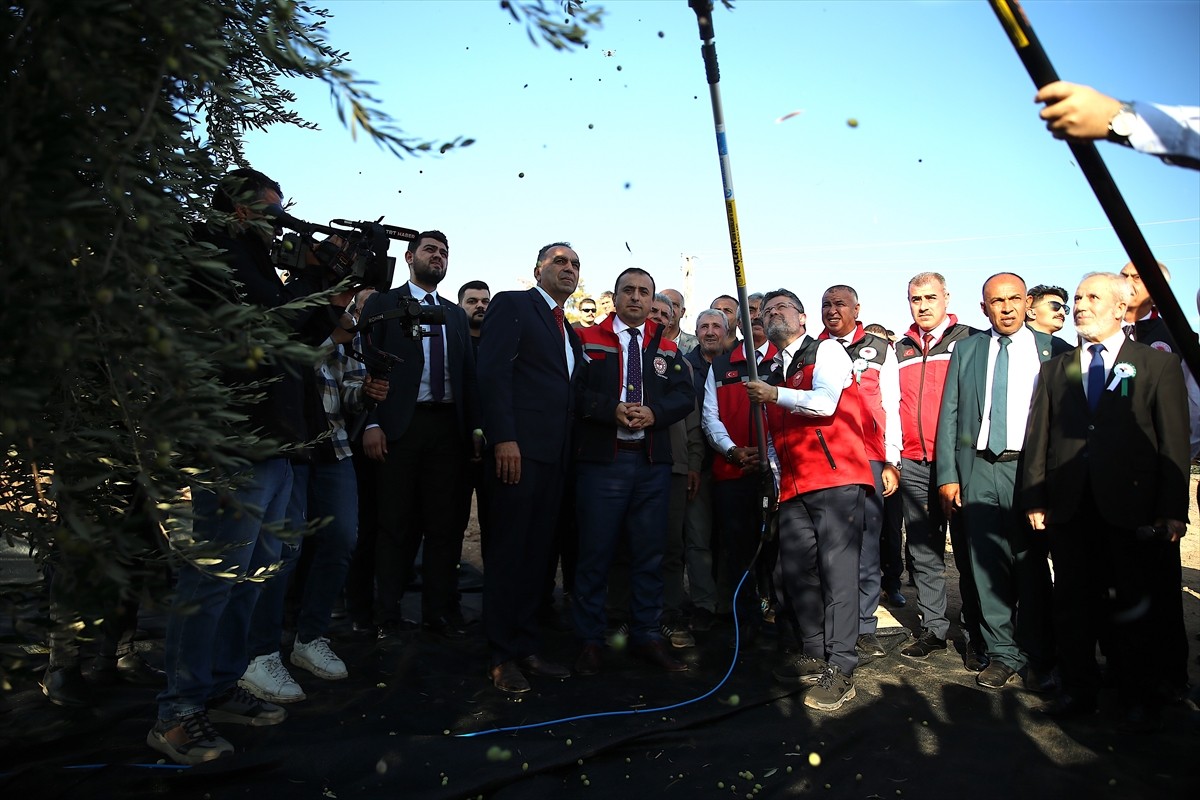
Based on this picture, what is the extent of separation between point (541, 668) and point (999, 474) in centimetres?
281

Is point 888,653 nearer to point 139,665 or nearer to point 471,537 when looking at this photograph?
point 139,665

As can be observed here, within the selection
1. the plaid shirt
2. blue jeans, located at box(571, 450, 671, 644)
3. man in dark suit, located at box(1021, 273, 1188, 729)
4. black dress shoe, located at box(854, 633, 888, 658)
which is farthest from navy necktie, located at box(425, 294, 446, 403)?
man in dark suit, located at box(1021, 273, 1188, 729)

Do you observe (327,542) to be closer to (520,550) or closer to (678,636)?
(520,550)

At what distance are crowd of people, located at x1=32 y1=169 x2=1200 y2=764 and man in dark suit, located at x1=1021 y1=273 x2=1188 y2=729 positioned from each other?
0.04 feet

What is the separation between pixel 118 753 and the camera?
134 inches

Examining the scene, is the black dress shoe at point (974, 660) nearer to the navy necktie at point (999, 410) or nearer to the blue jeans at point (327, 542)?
the navy necktie at point (999, 410)

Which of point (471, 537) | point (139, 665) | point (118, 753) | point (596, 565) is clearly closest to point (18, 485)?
point (118, 753)

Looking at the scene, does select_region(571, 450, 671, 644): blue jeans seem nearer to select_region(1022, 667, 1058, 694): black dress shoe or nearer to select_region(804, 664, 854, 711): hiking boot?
select_region(804, 664, 854, 711): hiking boot

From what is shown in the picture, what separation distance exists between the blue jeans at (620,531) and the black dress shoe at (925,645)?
1586mm

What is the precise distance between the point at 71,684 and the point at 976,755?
395 centimetres

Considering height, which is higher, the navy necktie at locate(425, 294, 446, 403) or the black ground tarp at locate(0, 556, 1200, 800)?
the navy necktie at locate(425, 294, 446, 403)

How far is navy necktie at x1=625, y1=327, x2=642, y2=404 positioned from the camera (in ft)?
17.6

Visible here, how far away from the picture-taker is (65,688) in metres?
3.95

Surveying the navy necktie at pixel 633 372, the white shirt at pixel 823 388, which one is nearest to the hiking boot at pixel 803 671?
the white shirt at pixel 823 388
